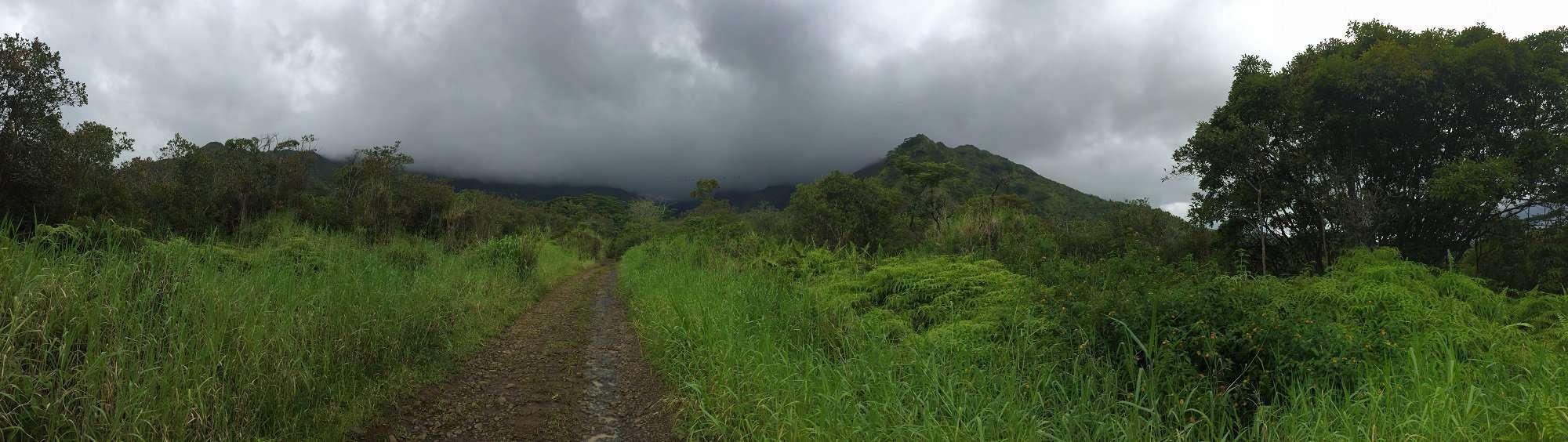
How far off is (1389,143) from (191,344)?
2347 centimetres

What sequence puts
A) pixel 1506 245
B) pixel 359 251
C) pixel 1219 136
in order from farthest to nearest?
1. pixel 1219 136
2. pixel 1506 245
3. pixel 359 251

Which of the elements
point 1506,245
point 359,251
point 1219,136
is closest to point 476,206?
point 359,251

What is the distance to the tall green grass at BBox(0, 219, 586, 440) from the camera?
3197mm

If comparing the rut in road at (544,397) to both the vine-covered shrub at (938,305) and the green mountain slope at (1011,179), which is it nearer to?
the vine-covered shrub at (938,305)

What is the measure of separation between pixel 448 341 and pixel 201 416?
3655mm

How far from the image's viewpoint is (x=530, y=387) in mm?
6086

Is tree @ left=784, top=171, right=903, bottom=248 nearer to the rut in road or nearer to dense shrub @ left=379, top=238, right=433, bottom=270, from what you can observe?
the rut in road

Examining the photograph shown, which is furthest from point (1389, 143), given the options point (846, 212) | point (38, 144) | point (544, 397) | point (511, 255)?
point (38, 144)

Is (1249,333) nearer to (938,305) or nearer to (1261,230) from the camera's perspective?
(938,305)

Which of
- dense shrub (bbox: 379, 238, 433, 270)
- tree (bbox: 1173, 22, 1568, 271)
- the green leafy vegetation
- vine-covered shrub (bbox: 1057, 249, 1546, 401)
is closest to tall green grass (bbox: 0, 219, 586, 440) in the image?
the green leafy vegetation

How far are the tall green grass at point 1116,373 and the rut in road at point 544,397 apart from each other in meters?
0.50

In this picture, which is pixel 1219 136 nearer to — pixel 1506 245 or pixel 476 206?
pixel 1506 245

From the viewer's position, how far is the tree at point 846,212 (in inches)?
657

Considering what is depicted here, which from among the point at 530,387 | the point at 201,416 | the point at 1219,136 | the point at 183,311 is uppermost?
the point at 1219,136
